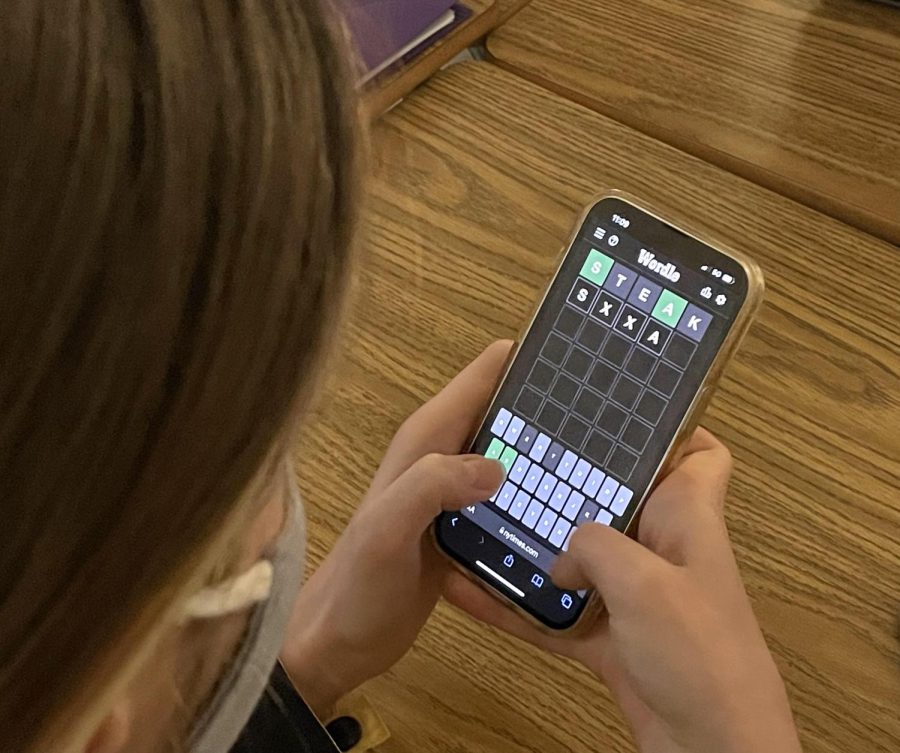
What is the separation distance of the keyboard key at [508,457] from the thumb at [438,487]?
0.04 ft

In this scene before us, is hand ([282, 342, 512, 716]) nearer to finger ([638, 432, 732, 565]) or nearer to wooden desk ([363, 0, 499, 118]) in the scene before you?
finger ([638, 432, 732, 565])

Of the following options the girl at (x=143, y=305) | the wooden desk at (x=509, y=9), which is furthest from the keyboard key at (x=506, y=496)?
the wooden desk at (x=509, y=9)

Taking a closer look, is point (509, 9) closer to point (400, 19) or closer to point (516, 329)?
point (400, 19)

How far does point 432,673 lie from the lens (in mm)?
536

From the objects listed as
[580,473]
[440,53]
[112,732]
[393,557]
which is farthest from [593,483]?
[440,53]

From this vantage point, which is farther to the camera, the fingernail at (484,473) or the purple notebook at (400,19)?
the purple notebook at (400,19)

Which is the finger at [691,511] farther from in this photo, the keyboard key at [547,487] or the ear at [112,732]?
the ear at [112,732]

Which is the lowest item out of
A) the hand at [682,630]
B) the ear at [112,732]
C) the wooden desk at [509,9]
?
the ear at [112,732]

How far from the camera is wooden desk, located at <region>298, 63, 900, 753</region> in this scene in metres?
0.51

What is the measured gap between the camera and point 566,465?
535mm

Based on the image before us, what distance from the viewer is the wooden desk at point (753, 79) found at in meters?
0.65

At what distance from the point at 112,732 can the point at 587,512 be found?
264mm

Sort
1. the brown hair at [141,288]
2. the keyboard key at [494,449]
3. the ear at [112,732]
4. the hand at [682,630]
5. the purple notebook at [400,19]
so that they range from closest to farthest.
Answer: the brown hair at [141,288] < the ear at [112,732] < the hand at [682,630] < the keyboard key at [494,449] < the purple notebook at [400,19]

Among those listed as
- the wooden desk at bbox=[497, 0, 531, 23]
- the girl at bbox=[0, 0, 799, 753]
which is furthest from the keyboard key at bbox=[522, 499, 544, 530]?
the wooden desk at bbox=[497, 0, 531, 23]
